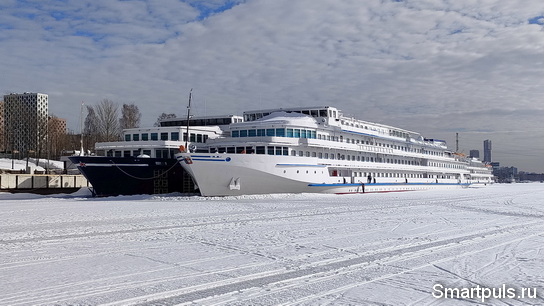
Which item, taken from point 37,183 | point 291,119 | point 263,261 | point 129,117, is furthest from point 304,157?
point 129,117

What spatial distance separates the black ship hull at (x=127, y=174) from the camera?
3238cm

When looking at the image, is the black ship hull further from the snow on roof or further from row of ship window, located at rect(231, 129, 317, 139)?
the snow on roof

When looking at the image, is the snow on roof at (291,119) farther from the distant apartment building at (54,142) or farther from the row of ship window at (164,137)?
the distant apartment building at (54,142)

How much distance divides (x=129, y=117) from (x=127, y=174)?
51.4m

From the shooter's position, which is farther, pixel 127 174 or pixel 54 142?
Answer: pixel 54 142

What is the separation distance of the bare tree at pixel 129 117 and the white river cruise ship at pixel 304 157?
42.4 m

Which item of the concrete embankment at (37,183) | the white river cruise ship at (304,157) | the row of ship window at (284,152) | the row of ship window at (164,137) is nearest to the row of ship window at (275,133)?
the white river cruise ship at (304,157)

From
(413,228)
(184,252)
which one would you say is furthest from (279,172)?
(184,252)

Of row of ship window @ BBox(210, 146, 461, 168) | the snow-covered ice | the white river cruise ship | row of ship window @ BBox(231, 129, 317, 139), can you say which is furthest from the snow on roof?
the snow-covered ice

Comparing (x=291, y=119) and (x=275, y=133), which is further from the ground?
(x=291, y=119)

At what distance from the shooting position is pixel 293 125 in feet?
119

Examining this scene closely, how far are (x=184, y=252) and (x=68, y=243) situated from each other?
341cm

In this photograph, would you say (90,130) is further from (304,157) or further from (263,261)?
(263,261)

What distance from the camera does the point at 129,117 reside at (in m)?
82.2
